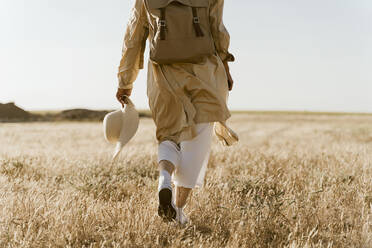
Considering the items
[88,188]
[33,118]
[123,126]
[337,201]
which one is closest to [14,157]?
[88,188]

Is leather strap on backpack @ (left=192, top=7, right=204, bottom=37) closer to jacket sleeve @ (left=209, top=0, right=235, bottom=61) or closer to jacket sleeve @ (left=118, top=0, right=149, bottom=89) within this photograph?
jacket sleeve @ (left=209, top=0, right=235, bottom=61)

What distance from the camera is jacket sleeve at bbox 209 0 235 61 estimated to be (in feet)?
11.9

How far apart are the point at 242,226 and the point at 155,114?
1.15 meters

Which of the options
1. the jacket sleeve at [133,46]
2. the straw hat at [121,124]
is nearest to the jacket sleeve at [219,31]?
the jacket sleeve at [133,46]

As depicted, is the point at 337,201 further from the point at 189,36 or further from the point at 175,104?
the point at 189,36

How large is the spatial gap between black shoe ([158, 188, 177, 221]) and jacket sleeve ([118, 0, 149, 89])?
3.96 feet

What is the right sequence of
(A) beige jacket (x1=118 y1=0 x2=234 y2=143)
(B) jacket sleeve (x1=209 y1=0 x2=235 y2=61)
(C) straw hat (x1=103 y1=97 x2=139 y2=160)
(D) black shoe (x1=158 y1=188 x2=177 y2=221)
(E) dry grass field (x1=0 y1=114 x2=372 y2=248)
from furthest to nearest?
(C) straw hat (x1=103 y1=97 x2=139 y2=160) < (B) jacket sleeve (x1=209 y1=0 x2=235 y2=61) < (A) beige jacket (x1=118 y1=0 x2=234 y2=143) < (D) black shoe (x1=158 y1=188 x2=177 y2=221) < (E) dry grass field (x1=0 y1=114 x2=372 y2=248)

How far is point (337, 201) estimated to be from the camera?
12.6ft

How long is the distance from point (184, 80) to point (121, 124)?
80 cm

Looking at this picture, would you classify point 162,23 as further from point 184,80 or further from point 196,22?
point 184,80

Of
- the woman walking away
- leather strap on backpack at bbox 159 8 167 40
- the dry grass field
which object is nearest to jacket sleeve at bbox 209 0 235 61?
the woman walking away

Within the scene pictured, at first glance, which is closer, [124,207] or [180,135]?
[180,135]

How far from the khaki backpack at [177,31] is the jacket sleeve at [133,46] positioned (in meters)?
0.27

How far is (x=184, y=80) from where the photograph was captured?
3484mm
